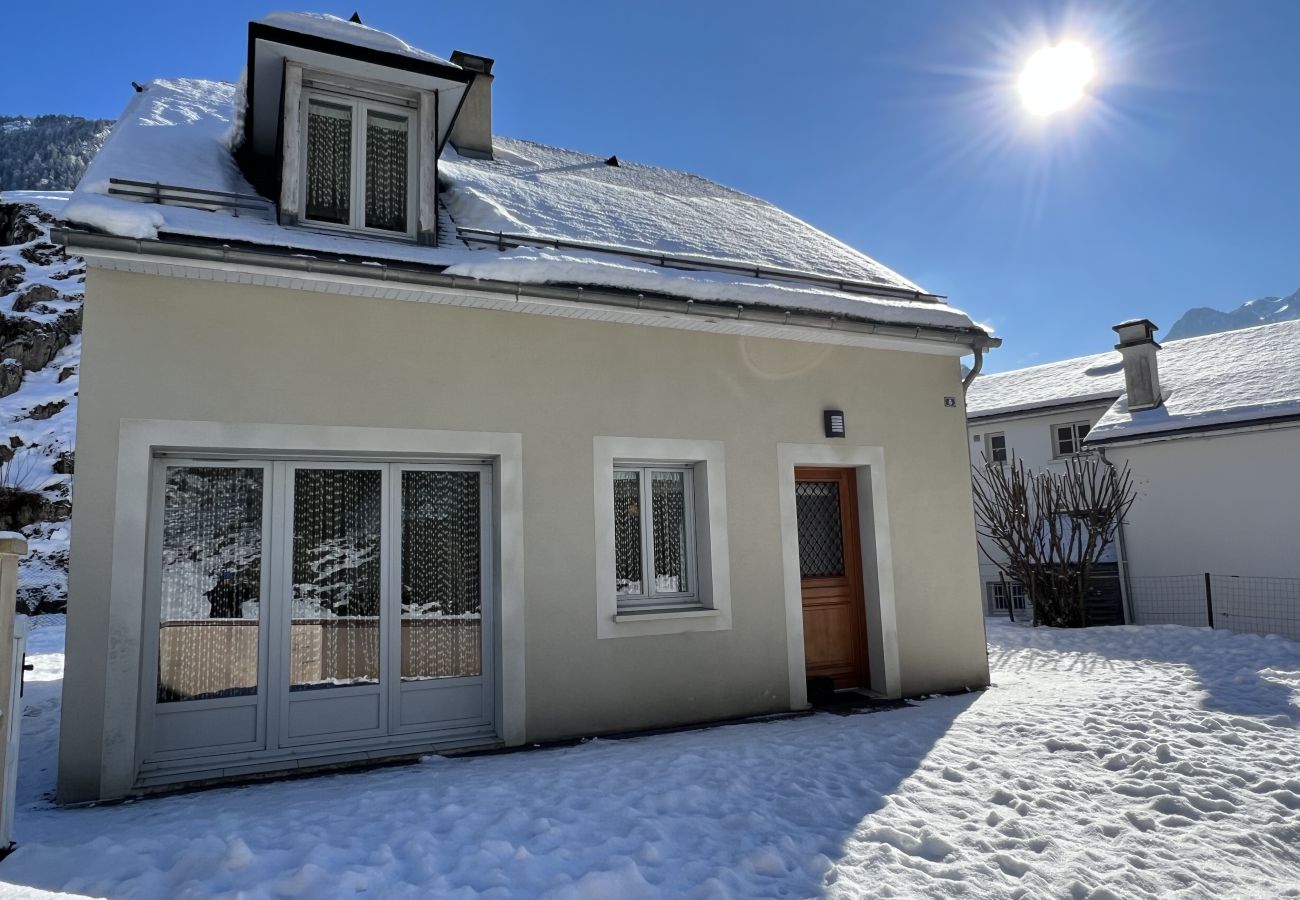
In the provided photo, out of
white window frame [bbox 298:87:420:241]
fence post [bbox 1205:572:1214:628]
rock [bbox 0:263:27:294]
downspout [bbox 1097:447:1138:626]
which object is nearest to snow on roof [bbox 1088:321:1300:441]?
downspout [bbox 1097:447:1138:626]

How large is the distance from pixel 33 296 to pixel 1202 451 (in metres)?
35.2

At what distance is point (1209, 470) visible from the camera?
1301cm

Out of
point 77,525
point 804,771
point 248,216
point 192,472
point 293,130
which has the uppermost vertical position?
point 293,130

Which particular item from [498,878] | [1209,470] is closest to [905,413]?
[498,878]

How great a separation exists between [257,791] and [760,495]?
422 centimetres

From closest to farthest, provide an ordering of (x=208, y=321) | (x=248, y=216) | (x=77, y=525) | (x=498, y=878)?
(x=498, y=878), (x=77, y=525), (x=208, y=321), (x=248, y=216)

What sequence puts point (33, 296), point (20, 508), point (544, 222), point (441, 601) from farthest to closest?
point (33, 296) < point (20, 508) < point (544, 222) < point (441, 601)

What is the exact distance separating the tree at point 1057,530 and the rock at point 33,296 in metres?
31.7

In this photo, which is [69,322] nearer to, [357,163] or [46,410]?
[46,410]

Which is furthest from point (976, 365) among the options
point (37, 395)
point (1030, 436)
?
point (37, 395)

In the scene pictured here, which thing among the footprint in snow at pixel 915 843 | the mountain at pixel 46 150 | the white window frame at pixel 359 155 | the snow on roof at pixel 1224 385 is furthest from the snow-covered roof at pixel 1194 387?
the mountain at pixel 46 150

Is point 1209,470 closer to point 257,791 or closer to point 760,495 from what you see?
point 760,495

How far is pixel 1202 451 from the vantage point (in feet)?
42.9

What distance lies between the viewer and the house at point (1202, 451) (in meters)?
12.2
